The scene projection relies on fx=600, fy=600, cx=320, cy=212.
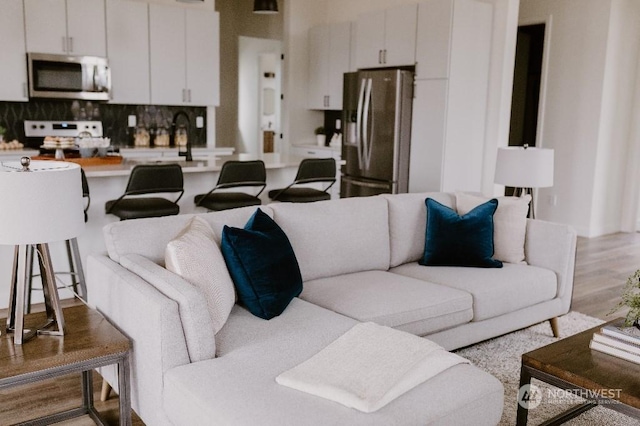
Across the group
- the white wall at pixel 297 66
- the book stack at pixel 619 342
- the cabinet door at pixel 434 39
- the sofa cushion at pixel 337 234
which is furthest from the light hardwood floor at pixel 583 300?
the white wall at pixel 297 66

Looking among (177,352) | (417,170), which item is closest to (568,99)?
(417,170)

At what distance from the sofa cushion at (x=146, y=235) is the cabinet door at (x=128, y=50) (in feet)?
12.8

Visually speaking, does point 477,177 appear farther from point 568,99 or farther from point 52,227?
point 52,227

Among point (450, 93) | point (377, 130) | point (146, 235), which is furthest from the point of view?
point (377, 130)

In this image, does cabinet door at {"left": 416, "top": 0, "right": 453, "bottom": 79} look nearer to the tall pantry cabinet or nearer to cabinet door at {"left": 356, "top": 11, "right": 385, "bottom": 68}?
the tall pantry cabinet

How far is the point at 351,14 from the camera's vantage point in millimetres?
7480

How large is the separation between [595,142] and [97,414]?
5.80 meters

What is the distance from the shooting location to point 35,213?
1914mm

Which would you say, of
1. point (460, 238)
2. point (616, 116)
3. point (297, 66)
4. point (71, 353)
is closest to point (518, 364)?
point (460, 238)

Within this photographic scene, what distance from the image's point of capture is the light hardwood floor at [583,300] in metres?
2.59

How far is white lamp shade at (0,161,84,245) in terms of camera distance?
188 centimetres
